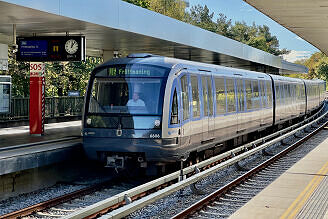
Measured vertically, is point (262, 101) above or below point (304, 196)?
above

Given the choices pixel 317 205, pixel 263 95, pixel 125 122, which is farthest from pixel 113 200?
pixel 263 95

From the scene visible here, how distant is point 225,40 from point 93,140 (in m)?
16.7

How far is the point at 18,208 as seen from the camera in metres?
11.5

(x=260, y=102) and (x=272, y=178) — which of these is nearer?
(x=272, y=178)

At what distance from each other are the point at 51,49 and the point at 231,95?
18.9ft

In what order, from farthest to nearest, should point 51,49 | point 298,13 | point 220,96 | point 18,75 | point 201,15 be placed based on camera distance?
1. point 201,15
2. point 18,75
3. point 298,13
4. point 51,49
5. point 220,96

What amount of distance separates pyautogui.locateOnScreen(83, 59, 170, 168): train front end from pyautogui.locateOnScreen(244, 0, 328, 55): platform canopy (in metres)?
5.90

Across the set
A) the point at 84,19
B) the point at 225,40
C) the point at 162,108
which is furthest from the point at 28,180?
the point at 225,40

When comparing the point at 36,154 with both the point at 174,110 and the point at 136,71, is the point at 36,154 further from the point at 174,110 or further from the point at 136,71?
the point at 174,110

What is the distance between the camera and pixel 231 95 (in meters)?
17.8

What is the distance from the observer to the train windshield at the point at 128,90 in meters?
12.9

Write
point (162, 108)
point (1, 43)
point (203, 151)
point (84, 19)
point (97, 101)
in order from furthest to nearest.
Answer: point (1, 43)
point (203, 151)
point (84, 19)
point (97, 101)
point (162, 108)

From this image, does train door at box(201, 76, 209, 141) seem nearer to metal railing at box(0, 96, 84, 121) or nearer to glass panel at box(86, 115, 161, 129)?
glass panel at box(86, 115, 161, 129)

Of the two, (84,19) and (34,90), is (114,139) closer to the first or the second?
(84,19)
